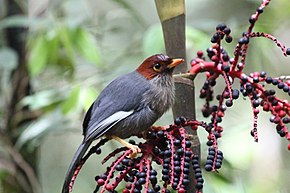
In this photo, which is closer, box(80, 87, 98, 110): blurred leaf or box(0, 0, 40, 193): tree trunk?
box(80, 87, 98, 110): blurred leaf

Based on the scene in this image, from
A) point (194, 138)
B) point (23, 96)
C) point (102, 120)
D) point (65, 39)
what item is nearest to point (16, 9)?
point (23, 96)

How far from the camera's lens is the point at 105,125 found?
1.09m

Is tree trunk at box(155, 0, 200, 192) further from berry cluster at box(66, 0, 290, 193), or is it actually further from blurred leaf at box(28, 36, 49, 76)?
blurred leaf at box(28, 36, 49, 76)

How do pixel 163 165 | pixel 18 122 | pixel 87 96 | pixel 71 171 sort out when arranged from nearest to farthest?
pixel 163 165 → pixel 71 171 → pixel 87 96 → pixel 18 122

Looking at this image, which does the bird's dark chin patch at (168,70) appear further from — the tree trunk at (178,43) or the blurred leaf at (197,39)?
the blurred leaf at (197,39)

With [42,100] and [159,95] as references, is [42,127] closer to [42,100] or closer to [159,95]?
[42,100]

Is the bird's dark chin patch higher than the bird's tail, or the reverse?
the bird's dark chin patch

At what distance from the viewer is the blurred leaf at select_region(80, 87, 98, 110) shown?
1651 millimetres

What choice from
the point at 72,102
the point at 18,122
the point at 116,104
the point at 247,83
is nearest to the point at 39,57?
the point at 72,102

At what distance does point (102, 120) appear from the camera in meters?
1.09

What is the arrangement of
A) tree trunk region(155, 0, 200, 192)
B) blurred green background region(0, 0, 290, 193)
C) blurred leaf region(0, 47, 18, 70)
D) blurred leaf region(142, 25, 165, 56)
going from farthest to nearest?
blurred leaf region(0, 47, 18, 70)
blurred green background region(0, 0, 290, 193)
blurred leaf region(142, 25, 165, 56)
tree trunk region(155, 0, 200, 192)

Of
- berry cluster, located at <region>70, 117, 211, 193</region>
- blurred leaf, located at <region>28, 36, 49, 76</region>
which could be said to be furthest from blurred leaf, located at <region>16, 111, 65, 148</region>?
berry cluster, located at <region>70, 117, 211, 193</region>

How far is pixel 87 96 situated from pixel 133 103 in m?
0.55

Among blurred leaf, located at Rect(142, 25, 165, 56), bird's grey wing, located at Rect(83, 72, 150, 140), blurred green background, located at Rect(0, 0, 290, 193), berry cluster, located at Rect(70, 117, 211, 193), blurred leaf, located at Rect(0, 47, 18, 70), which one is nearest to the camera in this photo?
berry cluster, located at Rect(70, 117, 211, 193)
